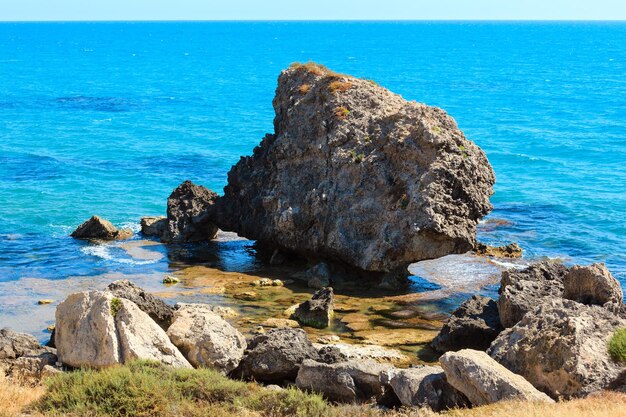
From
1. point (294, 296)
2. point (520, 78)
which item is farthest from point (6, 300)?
point (520, 78)

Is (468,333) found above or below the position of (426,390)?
above

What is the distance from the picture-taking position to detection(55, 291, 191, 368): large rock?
22.9m

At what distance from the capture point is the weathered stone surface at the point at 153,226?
47406 mm

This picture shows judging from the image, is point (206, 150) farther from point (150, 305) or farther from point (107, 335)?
point (107, 335)

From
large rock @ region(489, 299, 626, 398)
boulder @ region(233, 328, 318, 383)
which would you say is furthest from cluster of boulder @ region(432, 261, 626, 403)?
boulder @ region(233, 328, 318, 383)

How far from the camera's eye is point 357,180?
3900cm

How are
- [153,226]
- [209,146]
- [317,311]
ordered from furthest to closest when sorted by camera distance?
[209,146], [153,226], [317,311]

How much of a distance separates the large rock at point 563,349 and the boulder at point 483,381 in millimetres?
1330

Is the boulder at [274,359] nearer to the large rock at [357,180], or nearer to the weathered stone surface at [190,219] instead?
the large rock at [357,180]

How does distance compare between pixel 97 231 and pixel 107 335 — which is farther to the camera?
pixel 97 231

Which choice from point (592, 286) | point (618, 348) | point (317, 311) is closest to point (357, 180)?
point (317, 311)

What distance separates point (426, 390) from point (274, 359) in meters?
5.37

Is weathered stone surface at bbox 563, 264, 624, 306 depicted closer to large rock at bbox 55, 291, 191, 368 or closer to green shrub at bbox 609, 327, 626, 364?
green shrub at bbox 609, 327, 626, 364

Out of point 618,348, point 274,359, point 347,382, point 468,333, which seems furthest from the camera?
point 468,333
